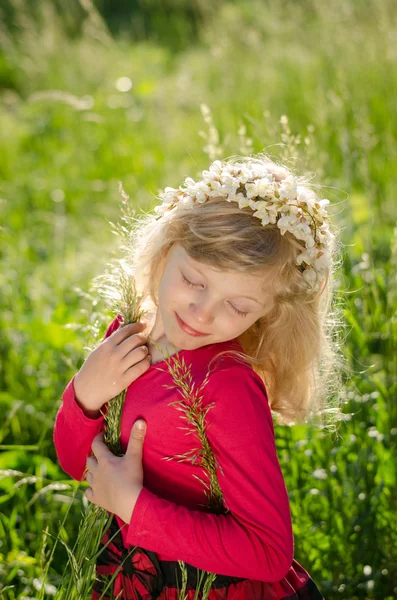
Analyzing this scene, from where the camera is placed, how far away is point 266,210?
5.16 feet

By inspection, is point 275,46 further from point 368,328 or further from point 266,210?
point 266,210

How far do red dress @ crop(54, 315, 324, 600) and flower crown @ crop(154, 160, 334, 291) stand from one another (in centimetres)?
26

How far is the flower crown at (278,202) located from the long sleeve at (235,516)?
34cm

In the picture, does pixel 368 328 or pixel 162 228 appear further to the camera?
pixel 368 328

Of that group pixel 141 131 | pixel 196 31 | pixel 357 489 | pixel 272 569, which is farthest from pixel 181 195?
pixel 196 31

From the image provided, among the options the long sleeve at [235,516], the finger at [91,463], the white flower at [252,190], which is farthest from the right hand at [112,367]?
the white flower at [252,190]

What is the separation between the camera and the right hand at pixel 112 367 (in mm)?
1602

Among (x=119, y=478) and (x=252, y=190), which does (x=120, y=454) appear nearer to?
(x=119, y=478)

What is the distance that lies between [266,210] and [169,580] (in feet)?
2.61

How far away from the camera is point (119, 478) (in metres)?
1.53

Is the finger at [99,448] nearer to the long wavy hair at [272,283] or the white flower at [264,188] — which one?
the long wavy hair at [272,283]

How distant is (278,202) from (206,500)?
2.10 ft

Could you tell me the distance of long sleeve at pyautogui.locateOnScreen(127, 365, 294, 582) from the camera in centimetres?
145

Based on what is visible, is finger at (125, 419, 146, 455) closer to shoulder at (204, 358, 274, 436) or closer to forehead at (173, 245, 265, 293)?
shoulder at (204, 358, 274, 436)
